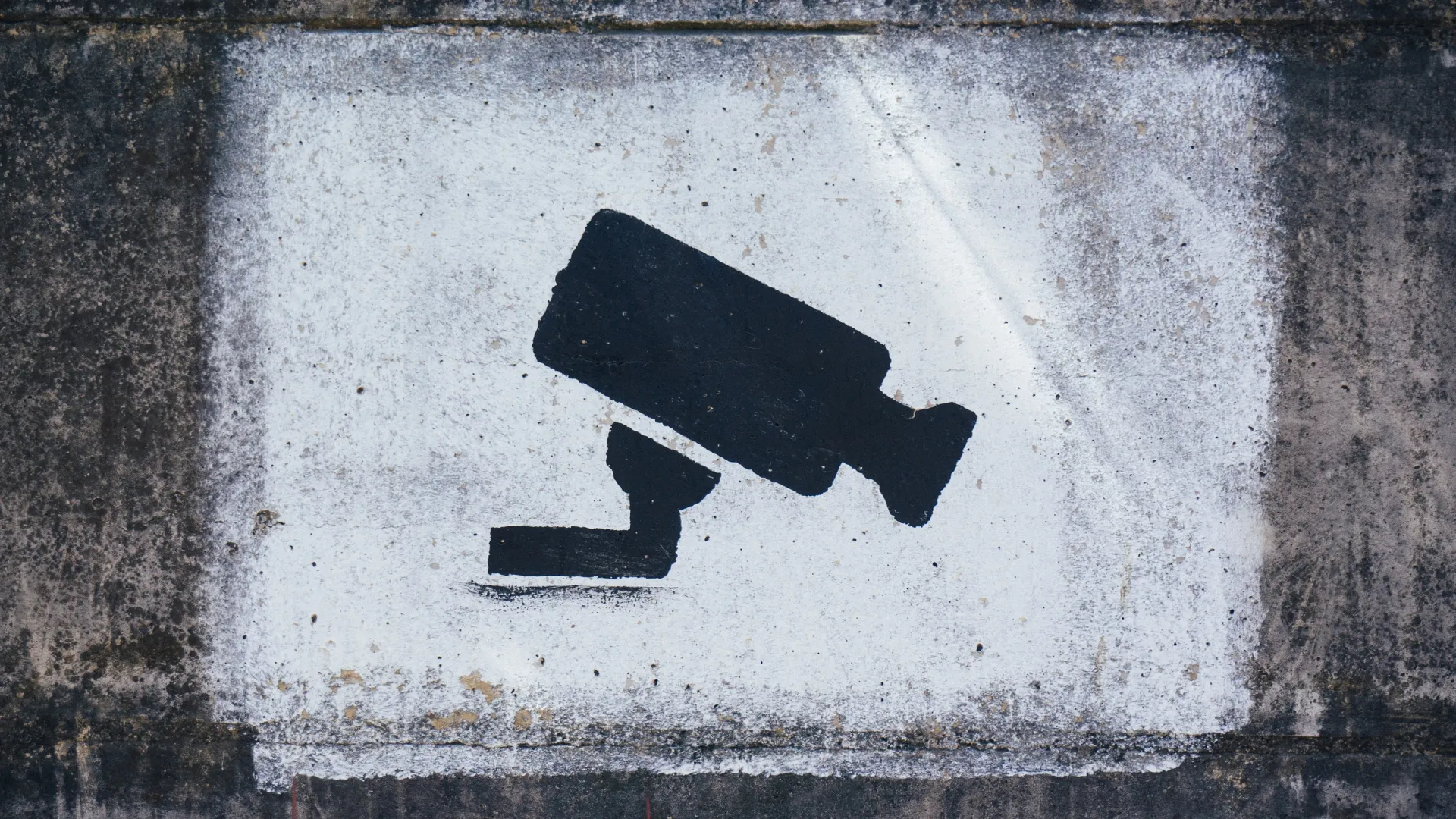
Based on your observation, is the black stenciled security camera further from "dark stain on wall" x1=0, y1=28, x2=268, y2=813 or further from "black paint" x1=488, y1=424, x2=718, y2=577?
"dark stain on wall" x1=0, y1=28, x2=268, y2=813

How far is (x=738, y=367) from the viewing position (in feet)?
6.88

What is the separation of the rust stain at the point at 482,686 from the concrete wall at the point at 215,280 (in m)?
0.62

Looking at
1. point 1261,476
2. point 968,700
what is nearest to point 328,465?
point 968,700

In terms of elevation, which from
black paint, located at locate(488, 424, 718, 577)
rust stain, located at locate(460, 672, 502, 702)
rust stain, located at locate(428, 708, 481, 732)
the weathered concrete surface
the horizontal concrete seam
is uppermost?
the weathered concrete surface

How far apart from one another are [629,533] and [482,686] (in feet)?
1.98

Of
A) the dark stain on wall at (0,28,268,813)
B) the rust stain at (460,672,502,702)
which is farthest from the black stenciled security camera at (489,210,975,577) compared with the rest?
the dark stain on wall at (0,28,268,813)

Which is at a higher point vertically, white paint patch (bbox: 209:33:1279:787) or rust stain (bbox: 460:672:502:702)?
white paint patch (bbox: 209:33:1279:787)

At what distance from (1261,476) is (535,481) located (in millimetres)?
2019

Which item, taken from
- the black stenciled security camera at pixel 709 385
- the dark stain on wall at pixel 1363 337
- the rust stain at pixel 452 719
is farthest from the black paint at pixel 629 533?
the dark stain on wall at pixel 1363 337

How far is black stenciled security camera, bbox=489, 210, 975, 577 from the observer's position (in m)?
2.09

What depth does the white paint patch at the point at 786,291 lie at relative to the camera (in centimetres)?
207

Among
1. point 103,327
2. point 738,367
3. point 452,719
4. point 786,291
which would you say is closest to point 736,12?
point 786,291

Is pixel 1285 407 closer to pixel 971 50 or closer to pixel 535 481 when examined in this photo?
pixel 971 50

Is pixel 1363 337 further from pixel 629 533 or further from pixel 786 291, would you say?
pixel 629 533
